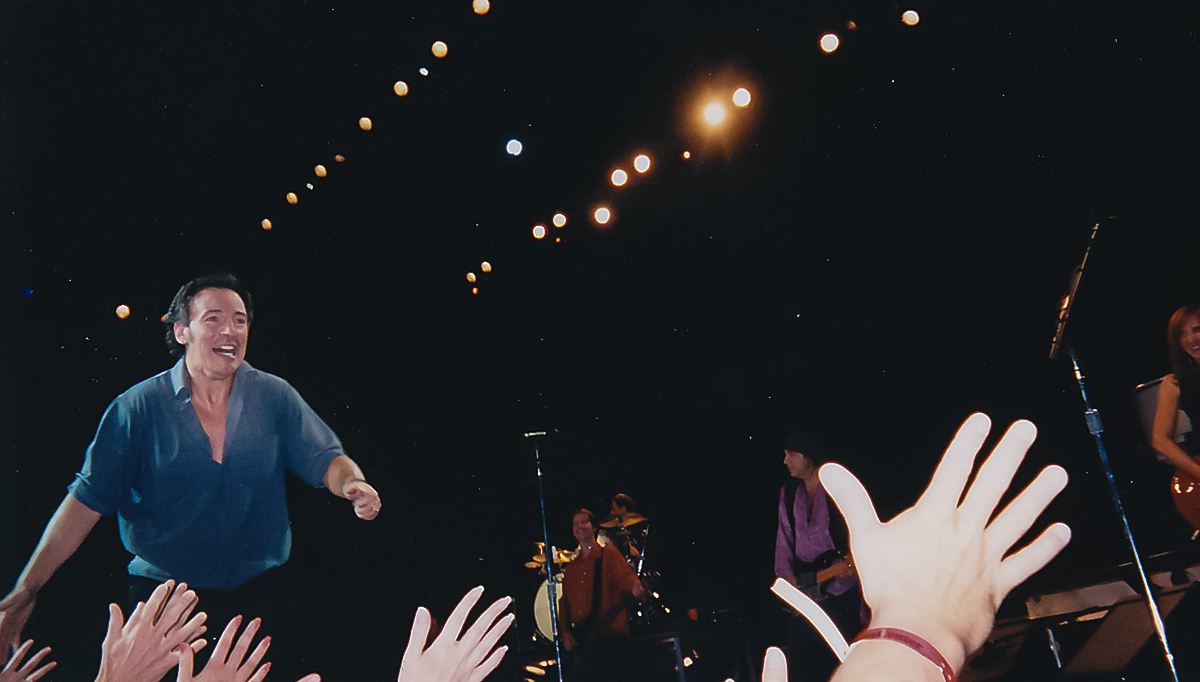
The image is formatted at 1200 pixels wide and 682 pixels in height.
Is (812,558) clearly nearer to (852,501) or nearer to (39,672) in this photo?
(39,672)

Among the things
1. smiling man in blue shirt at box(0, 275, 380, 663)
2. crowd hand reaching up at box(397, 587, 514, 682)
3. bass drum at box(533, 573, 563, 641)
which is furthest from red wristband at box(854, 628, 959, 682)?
bass drum at box(533, 573, 563, 641)

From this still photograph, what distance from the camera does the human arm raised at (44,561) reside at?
2.31 meters

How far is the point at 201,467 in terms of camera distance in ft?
8.42

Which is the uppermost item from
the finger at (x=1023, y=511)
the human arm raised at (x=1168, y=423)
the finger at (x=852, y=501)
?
the human arm raised at (x=1168, y=423)

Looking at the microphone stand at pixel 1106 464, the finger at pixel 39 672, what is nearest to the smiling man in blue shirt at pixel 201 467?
the finger at pixel 39 672

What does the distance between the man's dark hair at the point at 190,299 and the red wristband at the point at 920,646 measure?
2865 millimetres

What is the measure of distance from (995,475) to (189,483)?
2.72 m

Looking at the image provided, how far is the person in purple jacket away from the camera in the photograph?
305 centimetres

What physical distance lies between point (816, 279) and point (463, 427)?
222 centimetres

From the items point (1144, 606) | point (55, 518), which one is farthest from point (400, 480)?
point (1144, 606)

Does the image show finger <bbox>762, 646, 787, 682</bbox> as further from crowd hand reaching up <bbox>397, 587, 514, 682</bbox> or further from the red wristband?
crowd hand reaching up <bbox>397, 587, 514, 682</bbox>

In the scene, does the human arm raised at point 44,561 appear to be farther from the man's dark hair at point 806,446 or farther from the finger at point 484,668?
the man's dark hair at point 806,446

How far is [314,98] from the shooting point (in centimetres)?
289

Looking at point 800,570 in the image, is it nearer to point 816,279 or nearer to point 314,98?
point 816,279
